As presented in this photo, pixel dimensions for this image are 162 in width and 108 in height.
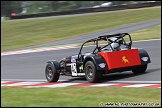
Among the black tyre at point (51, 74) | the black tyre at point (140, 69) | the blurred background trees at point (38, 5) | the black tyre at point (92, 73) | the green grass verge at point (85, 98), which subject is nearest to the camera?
the green grass verge at point (85, 98)

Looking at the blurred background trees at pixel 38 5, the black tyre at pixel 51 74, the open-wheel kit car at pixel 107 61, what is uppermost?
the blurred background trees at pixel 38 5

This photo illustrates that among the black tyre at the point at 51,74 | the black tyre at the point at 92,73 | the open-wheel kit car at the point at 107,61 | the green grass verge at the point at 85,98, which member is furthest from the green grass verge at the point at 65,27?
the green grass verge at the point at 85,98

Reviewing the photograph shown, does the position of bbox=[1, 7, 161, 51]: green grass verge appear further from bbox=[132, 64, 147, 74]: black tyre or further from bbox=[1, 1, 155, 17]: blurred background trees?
bbox=[1, 1, 155, 17]: blurred background trees

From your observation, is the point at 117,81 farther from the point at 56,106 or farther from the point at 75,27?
the point at 75,27

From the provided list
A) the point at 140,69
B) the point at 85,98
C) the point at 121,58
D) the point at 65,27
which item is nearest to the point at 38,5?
the point at 65,27

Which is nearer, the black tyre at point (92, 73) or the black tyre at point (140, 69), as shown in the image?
the black tyre at point (92, 73)

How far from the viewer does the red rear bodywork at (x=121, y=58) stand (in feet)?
33.6

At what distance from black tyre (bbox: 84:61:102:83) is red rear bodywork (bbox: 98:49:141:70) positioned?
346 millimetres

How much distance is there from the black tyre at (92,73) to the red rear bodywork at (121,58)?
0.35 m

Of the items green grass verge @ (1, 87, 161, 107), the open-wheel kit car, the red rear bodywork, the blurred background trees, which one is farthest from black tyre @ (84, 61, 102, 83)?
the blurred background trees

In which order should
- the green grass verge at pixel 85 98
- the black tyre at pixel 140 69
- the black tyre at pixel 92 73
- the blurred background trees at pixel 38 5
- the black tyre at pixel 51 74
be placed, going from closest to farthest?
the green grass verge at pixel 85 98 → the black tyre at pixel 92 73 → the black tyre at pixel 140 69 → the black tyre at pixel 51 74 → the blurred background trees at pixel 38 5

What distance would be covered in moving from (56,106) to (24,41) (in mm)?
25044

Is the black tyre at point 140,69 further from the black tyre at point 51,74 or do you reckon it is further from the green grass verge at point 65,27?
the green grass verge at point 65,27

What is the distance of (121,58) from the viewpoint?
10.4 metres
